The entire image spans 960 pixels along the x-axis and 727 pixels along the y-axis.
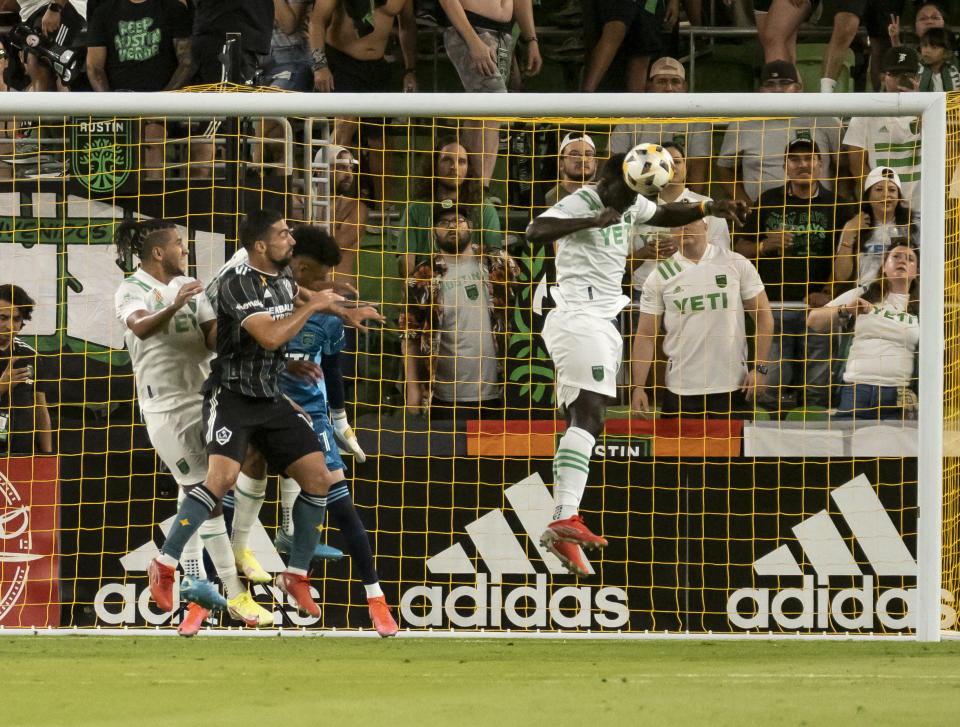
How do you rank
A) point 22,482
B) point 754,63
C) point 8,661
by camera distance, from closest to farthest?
point 8,661, point 22,482, point 754,63

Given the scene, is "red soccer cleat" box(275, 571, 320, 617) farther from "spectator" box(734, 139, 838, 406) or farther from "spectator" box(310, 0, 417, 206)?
"spectator" box(310, 0, 417, 206)

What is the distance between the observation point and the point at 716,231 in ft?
27.0

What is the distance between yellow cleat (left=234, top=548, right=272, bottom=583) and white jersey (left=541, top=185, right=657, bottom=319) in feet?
6.46

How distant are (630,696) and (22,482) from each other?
4.02m

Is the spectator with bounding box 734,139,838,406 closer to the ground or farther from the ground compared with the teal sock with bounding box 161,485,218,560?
farther from the ground

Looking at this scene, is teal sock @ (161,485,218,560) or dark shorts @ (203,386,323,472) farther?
teal sock @ (161,485,218,560)

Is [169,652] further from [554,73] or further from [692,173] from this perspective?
[554,73]

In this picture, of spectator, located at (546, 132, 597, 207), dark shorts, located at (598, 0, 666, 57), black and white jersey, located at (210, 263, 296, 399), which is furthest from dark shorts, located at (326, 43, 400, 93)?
black and white jersey, located at (210, 263, 296, 399)

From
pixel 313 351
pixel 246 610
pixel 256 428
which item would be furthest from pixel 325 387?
pixel 246 610

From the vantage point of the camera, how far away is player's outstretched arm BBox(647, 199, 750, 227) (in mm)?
6949

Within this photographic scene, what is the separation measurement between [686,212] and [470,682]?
2.68 m

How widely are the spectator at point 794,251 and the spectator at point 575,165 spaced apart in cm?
93

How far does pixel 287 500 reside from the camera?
729 centimetres

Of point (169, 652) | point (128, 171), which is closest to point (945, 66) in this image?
point (128, 171)
